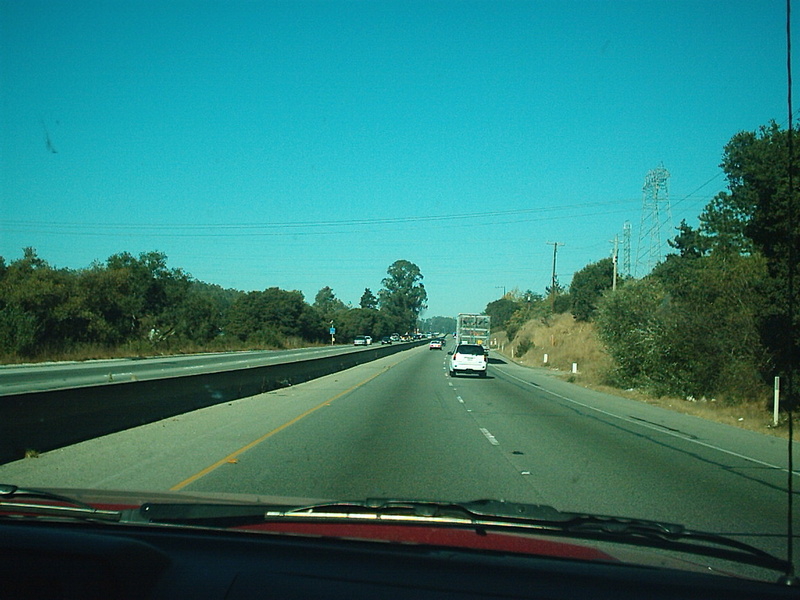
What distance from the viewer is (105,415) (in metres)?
13.4

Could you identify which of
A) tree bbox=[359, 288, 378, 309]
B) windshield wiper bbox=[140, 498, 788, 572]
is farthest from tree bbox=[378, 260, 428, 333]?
windshield wiper bbox=[140, 498, 788, 572]

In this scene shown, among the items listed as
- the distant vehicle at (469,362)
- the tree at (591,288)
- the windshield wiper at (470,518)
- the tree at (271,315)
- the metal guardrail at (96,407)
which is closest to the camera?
the windshield wiper at (470,518)

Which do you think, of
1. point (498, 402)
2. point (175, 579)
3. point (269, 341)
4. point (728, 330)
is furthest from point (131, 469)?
point (269, 341)

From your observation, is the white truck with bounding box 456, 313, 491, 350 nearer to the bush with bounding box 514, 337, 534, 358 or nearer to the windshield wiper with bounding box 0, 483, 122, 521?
the bush with bounding box 514, 337, 534, 358

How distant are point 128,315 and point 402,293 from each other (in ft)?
407

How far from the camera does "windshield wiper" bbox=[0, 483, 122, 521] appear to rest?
13.6 ft

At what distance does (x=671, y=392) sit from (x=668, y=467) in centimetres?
1598

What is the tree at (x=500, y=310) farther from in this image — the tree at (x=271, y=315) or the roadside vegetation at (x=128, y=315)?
the tree at (x=271, y=315)

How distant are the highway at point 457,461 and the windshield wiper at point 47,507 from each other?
2043 millimetres

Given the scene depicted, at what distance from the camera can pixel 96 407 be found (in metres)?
13.1

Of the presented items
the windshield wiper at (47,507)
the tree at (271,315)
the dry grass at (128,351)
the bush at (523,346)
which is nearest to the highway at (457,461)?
the windshield wiper at (47,507)

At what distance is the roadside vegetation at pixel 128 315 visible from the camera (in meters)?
47.0

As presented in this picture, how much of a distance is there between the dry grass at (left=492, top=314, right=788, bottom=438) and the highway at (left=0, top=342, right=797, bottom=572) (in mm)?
1160

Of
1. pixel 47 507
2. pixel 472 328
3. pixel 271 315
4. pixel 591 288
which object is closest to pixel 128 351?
pixel 472 328
